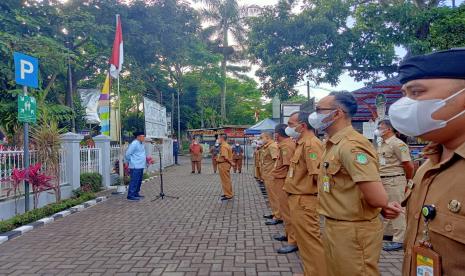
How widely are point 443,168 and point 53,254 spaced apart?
4945 mm

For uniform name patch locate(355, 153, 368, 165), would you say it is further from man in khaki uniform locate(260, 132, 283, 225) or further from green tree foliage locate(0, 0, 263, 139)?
green tree foliage locate(0, 0, 263, 139)

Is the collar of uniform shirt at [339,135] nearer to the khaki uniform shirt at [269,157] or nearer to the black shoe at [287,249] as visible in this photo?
the black shoe at [287,249]

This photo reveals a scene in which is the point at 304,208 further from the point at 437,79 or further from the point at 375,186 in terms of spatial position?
the point at 437,79

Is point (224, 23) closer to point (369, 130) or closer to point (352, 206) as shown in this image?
point (369, 130)

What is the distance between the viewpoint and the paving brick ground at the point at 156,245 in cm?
433

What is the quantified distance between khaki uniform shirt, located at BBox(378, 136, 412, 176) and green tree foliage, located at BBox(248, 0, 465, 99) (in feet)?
22.5

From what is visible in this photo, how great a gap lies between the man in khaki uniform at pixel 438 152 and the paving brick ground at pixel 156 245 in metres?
2.91

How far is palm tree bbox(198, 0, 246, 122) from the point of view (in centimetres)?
3131

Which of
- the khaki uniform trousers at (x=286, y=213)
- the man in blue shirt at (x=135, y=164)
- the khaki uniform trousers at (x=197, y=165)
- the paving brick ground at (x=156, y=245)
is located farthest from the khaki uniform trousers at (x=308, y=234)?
the khaki uniform trousers at (x=197, y=165)

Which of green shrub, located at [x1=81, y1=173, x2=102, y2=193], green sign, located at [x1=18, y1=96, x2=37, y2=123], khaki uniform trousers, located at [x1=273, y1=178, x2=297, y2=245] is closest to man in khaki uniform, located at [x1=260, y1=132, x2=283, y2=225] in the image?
khaki uniform trousers, located at [x1=273, y1=178, x2=297, y2=245]

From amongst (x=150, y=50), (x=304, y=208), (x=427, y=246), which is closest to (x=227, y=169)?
(x=304, y=208)

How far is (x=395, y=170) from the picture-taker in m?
4.99

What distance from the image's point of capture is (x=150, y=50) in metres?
19.4

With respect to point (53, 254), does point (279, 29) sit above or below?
above
